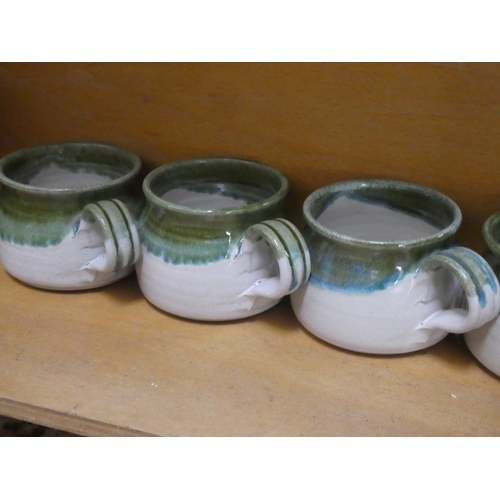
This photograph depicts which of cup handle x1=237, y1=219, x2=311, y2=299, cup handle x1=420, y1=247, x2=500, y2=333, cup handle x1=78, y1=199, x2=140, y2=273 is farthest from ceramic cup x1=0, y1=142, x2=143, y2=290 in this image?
cup handle x1=420, y1=247, x2=500, y2=333

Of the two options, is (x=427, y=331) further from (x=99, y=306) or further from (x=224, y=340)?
(x=99, y=306)

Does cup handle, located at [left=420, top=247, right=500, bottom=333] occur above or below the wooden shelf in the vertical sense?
above

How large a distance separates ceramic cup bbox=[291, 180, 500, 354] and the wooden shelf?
0.03 meters

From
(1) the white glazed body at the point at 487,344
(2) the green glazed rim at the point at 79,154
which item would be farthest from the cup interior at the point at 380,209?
(2) the green glazed rim at the point at 79,154

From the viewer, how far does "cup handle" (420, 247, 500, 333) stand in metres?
0.53

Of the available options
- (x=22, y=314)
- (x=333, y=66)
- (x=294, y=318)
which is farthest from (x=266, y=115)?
(x=22, y=314)

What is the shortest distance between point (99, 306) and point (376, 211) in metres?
0.32

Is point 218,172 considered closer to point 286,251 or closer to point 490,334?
point 286,251

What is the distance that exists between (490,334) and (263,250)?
0.23 metres

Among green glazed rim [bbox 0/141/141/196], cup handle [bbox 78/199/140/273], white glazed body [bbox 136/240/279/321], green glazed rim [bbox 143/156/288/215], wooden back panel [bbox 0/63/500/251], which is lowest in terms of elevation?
white glazed body [bbox 136/240/279/321]

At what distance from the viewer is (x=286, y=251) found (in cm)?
59

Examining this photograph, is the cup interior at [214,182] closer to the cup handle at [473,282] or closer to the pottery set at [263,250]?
the pottery set at [263,250]

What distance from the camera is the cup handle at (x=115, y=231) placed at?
63 centimetres

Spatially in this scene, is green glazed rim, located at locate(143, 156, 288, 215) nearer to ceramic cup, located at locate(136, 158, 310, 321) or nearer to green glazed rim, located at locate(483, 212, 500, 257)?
ceramic cup, located at locate(136, 158, 310, 321)
